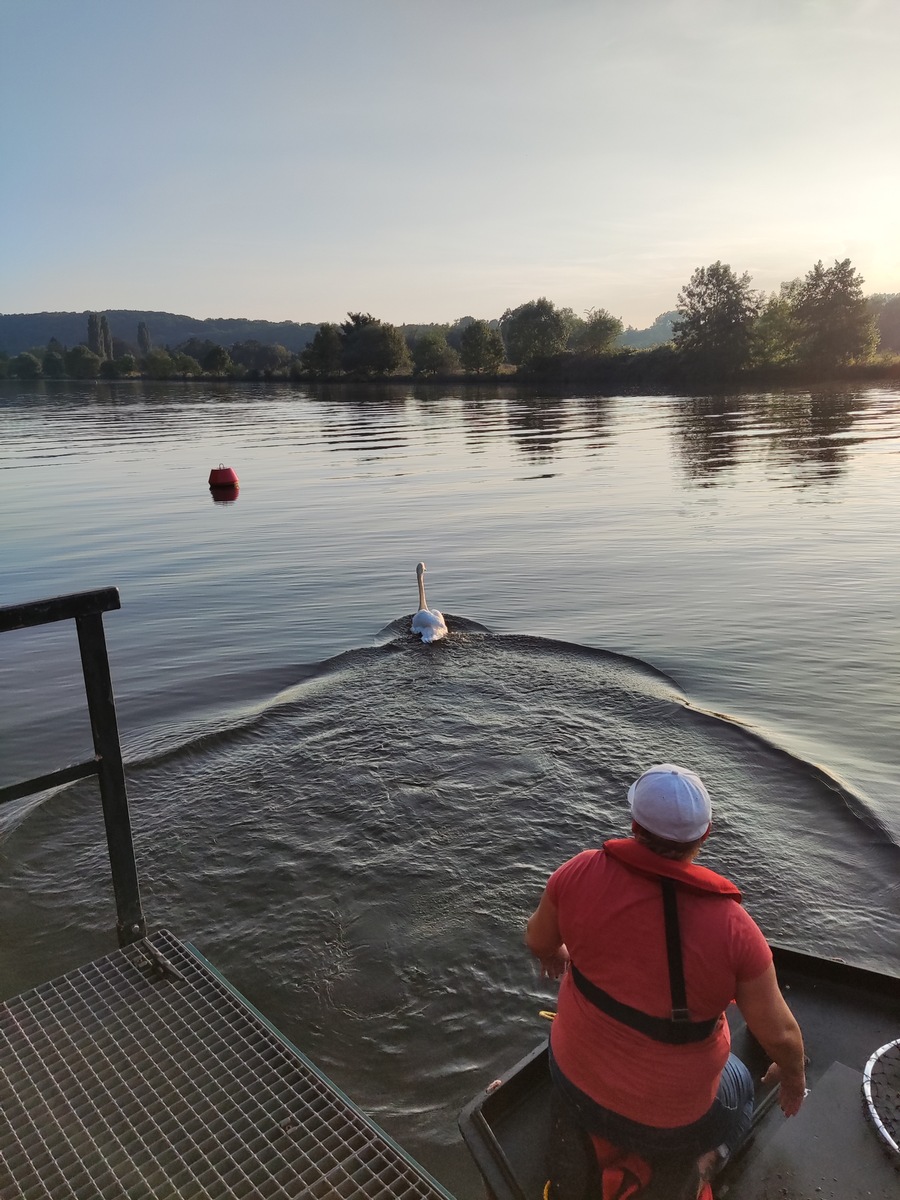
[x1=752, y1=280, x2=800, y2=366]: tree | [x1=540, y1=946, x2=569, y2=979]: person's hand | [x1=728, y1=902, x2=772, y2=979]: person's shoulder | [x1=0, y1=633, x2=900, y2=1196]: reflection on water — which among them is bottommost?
[x1=0, y1=633, x2=900, y2=1196]: reflection on water

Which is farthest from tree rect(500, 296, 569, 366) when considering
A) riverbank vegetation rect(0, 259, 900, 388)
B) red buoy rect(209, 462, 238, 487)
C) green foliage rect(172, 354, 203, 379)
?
red buoy rect(209, 462, 238, 487)

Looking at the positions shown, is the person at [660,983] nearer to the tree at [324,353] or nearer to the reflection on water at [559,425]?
the reflection on water at [559,425]

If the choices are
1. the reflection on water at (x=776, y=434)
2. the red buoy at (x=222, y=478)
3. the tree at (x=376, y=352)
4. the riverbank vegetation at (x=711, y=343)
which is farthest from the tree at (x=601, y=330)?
the red buoy at (x=222, y=478)

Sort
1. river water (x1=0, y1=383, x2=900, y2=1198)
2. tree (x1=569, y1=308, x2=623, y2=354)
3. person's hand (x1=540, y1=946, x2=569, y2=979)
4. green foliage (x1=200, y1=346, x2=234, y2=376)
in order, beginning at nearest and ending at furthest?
person's hand (x1=540, y1=946, x2=569, y2=979) → river water (x1=0, y1=383, x2=900, y2=1198) → tree (x1=569, y1=308, x2=623, y2=354) → green foliage (x1=200, y1=346, x2=234, y2=376)

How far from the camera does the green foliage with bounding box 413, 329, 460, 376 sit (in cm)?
14725

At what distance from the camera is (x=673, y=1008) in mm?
2826

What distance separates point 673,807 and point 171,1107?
2.85m

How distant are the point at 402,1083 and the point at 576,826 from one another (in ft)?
9.71

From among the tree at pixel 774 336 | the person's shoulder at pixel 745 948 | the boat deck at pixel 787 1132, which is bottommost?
the boat deck at pixel 787 1132

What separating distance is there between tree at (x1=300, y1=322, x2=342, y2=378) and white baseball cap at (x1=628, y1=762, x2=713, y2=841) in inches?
6374

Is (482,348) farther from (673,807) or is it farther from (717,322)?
(673,807)

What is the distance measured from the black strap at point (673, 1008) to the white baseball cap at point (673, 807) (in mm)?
190

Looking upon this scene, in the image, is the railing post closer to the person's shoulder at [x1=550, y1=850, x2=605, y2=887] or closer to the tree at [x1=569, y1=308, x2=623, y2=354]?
the person's shoulder at [x1=550, y1=850, x2=605, y2=887]

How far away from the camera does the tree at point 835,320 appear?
87875 millimetres
